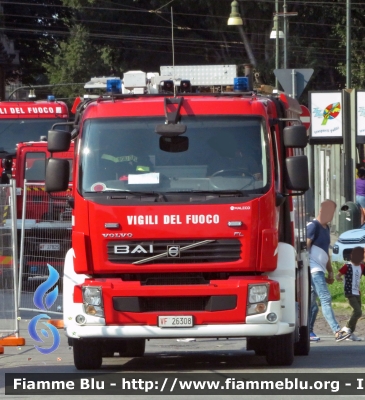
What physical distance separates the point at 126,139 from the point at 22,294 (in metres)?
5.37

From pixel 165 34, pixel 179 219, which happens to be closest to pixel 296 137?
pixel 179 219

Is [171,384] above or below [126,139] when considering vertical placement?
below

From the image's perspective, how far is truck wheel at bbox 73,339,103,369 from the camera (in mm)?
10299

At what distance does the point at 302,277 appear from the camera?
11.3m

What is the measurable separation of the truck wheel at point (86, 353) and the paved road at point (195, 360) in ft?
0.41

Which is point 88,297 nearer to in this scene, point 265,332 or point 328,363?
point 265,332

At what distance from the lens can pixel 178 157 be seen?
9.89 metres

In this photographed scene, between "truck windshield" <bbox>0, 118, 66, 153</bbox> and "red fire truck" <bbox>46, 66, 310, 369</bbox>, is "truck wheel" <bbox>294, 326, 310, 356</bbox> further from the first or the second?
"truck windshield" <bbox>0, 118, 66, 153</bbox>

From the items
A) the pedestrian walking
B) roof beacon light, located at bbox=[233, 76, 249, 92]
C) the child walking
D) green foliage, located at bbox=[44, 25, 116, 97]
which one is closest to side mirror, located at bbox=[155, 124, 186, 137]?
roof beacon light, located at bbox=[233, 76, 249, 92]

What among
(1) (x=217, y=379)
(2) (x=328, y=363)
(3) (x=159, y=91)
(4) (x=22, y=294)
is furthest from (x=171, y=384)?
(4) (x=22, y=294)

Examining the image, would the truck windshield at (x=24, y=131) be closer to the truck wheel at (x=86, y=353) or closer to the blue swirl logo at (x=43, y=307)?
the blue swirl logo at (x=43, y=307)

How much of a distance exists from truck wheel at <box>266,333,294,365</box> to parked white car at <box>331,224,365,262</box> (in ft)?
32.9

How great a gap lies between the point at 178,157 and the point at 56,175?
1155 mm

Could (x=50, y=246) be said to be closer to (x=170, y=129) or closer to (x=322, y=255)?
(x=322, y=255)
